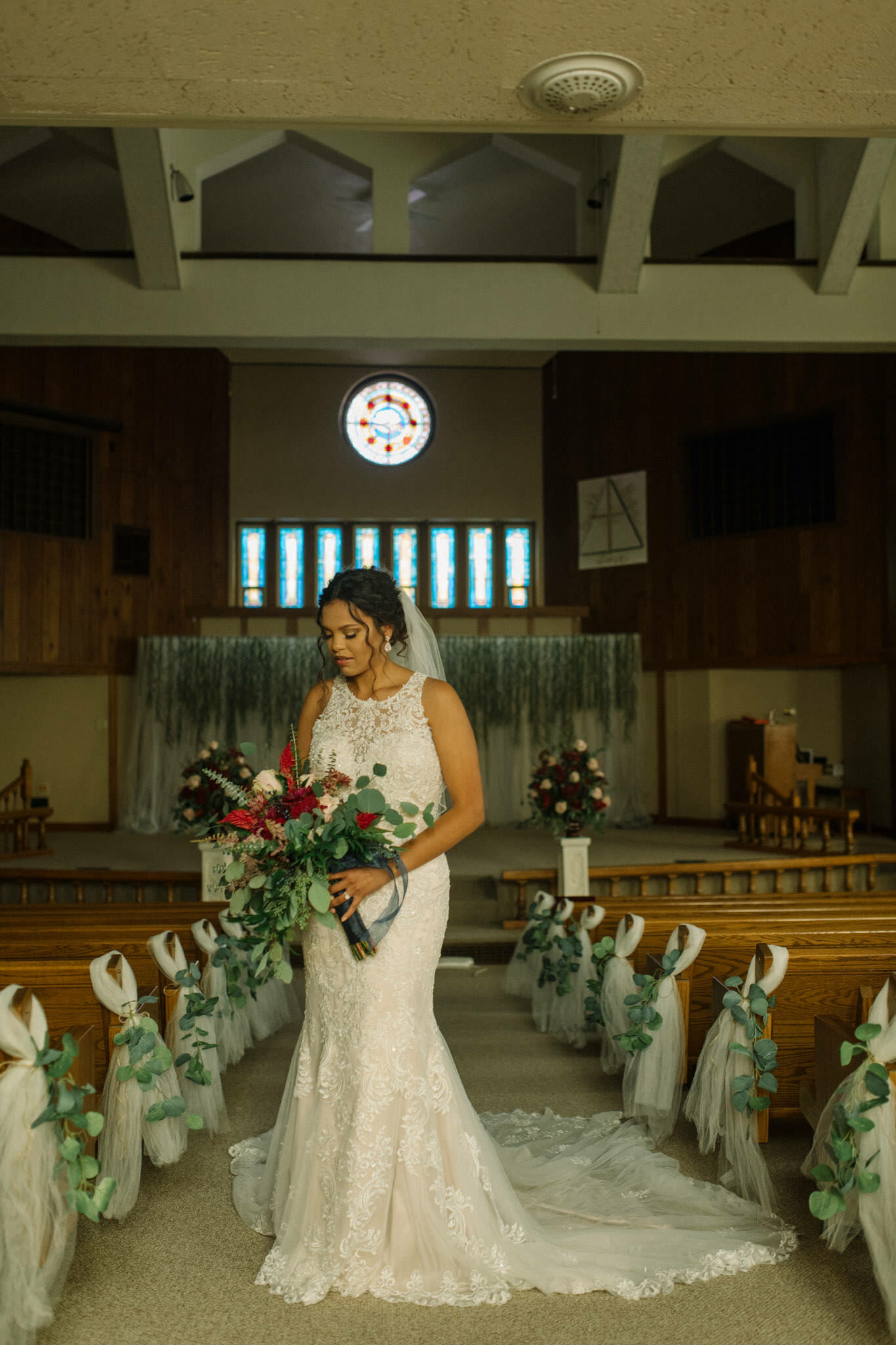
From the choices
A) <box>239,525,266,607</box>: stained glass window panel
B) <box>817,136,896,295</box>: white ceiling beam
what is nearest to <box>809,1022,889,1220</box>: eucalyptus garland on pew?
<box>817,136,896,295</box>: white ceiling beam

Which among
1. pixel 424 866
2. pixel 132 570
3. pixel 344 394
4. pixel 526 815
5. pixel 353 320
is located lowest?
pixel 526 815

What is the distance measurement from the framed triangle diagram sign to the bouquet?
1093cm

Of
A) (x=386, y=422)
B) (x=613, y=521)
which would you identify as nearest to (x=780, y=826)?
(x=613, y=521)

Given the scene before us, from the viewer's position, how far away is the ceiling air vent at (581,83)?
8.45 feet

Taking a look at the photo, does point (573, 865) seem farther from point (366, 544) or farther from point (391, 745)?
point (366, 544)

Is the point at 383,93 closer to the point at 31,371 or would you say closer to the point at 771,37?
the point at 771,37

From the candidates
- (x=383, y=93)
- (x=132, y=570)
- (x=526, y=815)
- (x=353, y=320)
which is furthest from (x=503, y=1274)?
(x=132, y=570)

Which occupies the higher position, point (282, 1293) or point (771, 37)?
point (771, 37)

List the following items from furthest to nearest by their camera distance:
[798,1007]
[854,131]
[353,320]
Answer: [353,320], [798,1007], [854,131]

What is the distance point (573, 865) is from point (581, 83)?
5.67m

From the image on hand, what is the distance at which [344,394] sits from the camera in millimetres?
14820

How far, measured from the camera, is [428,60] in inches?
103

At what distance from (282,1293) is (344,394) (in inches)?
530

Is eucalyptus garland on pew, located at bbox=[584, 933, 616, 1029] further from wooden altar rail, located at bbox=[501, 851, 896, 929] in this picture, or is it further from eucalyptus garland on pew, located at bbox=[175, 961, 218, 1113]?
wooden altar rail, located at bbox=[501, 851, 896, 929]
